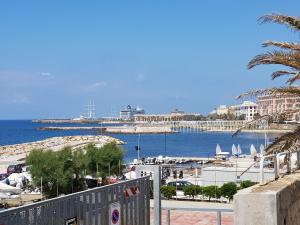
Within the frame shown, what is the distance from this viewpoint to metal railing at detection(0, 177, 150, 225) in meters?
4.91

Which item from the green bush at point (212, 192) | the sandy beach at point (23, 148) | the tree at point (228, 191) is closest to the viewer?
the tree at point (228, 191)

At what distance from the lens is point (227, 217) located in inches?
592

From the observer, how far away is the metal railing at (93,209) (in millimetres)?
4910

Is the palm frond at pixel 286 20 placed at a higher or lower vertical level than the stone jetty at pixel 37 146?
higher

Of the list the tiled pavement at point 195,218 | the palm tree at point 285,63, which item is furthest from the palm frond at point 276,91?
the tiled pavement at point 195,218

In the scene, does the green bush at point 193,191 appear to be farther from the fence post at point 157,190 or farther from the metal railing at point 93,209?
the fence post at point 157,190

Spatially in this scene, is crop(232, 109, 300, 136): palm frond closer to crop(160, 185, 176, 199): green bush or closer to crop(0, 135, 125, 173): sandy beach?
crop(160, 185, 176, 199): green bush

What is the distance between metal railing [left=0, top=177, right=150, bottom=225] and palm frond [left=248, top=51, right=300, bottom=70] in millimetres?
4679

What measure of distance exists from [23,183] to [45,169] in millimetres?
8755

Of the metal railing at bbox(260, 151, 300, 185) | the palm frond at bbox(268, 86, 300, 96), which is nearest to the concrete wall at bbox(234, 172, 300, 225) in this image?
the metal railing at bbox(260, 151, 300, 185)

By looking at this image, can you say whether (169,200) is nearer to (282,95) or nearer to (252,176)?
(252,176)

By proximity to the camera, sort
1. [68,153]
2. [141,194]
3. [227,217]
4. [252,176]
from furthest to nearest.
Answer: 1. [68,153]
2. [252,176]
3. [227,217]
4. [141,194]

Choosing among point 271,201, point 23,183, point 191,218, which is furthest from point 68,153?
point 271,201

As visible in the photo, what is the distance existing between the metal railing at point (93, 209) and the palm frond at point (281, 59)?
4.68 meters
